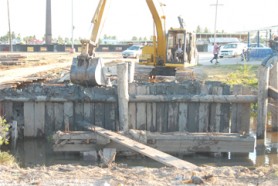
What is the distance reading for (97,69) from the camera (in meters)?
14.3

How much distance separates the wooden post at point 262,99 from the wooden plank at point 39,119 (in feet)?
19.2


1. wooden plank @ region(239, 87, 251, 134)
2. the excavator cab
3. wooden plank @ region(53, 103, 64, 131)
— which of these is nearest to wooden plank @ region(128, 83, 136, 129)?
wooden plank @ region(53, 103, 64, 131)

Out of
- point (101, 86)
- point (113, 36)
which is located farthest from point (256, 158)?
point (113, 36)

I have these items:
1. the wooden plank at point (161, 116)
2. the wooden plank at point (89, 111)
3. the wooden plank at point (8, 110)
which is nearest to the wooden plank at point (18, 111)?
the wooden plank at point (8, 110)

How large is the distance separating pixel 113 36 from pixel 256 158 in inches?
4343

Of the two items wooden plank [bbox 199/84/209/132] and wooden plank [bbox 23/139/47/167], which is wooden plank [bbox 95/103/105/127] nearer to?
wooden plank [bbox 23/139/47/167]

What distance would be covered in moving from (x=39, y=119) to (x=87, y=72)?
6.74ft

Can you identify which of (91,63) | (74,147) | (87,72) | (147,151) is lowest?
(74,147)

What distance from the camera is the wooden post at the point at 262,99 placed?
42.4 feet

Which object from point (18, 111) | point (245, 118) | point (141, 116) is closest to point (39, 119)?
point (18, 111)

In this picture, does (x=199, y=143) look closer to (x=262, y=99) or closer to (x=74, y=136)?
(x=262, y=99)

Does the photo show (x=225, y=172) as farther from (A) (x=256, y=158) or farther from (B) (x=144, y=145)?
(A) (x=256, y=158)

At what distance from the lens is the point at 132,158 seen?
11.9 m

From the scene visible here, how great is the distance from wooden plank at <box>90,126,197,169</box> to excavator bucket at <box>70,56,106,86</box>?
86.3 inches
